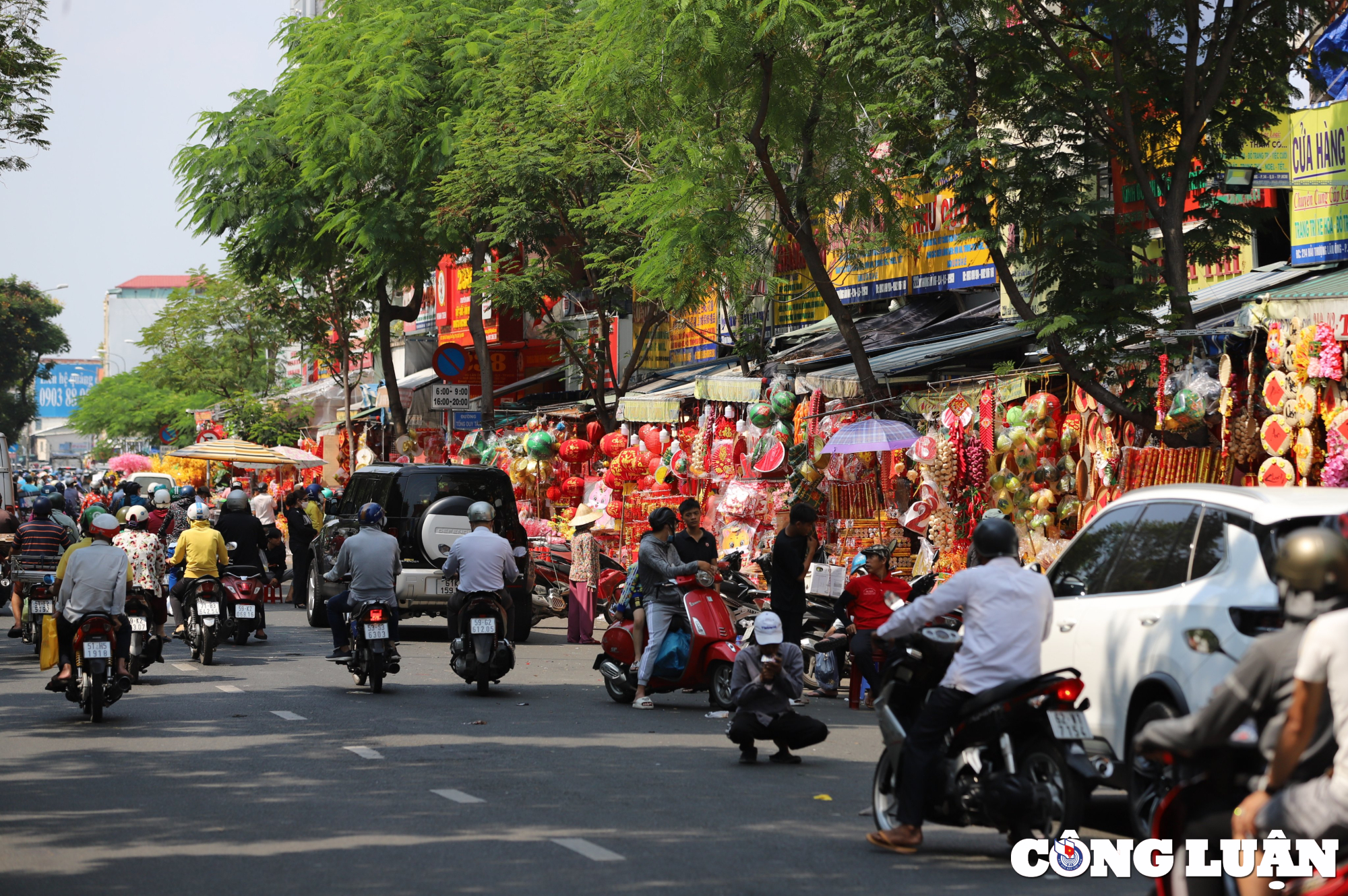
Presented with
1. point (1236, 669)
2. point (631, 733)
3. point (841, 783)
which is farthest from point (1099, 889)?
point (631, 733)

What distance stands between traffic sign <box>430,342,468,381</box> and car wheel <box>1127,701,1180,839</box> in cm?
2517

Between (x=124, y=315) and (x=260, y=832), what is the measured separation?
581ft

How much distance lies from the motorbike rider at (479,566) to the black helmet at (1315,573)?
378 inches

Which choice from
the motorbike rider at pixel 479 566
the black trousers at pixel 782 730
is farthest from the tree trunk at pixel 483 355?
the black trousers at pixel 782 730

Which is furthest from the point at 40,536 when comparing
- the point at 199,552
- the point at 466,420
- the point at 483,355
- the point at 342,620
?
the point at 466,420

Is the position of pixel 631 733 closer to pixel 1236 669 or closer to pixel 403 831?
pixel 403 831

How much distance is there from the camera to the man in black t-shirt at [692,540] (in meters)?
13.3

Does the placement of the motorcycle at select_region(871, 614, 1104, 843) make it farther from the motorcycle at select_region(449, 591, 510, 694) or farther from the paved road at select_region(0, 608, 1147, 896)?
the motorcycle at select_region(449, 591, 510, 694)

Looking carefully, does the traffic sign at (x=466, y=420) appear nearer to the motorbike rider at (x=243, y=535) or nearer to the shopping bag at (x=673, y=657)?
the motorbike rider at (x=243, y=535)

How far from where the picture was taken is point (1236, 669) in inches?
189

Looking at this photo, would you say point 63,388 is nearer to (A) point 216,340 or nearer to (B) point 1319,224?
(A) point 216,340

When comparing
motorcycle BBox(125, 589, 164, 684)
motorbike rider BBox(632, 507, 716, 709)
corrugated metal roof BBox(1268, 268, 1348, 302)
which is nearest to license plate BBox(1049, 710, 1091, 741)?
motorbike rider BBox(632, 507, 716, 709)

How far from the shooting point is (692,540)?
13.4 meters

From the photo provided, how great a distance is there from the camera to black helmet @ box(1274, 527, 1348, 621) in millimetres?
4637
